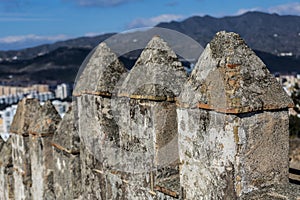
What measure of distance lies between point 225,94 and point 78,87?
2.27 meters

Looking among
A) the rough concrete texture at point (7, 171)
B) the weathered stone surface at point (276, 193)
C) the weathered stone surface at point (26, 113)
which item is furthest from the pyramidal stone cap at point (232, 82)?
the rough concrete texture at point (7, 171)

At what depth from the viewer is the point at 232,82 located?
9.02 feet

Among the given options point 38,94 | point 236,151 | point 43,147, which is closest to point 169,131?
point 236,151

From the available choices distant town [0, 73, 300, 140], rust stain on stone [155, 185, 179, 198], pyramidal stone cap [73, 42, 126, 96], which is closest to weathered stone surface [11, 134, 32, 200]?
pyramidal stone cap [73, 42, 126, 96]

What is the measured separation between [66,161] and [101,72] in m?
1.24

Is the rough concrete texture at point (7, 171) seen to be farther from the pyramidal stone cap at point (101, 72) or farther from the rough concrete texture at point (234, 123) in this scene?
the rough concrete texture at point (234, 123)

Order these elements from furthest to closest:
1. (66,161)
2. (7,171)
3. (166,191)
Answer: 1. (7,171)
2. (66,161)
3. (166,191)

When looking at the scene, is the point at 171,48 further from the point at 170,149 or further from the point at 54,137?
the point at 54,137

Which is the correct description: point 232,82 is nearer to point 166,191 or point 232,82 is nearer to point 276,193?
point 276,193

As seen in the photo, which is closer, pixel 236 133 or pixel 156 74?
pixel 236 133

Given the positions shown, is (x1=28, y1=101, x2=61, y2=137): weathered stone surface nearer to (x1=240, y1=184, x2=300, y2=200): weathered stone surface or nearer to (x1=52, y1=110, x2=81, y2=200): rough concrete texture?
(x1=52, y1=110, x2=81, y2=200): rough concrete texture

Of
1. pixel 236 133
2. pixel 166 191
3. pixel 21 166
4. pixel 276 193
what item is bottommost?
pixel 21 166

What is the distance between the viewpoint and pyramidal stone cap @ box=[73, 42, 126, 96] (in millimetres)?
4277

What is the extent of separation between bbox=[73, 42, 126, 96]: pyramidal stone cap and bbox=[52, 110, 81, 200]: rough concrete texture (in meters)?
0.57
